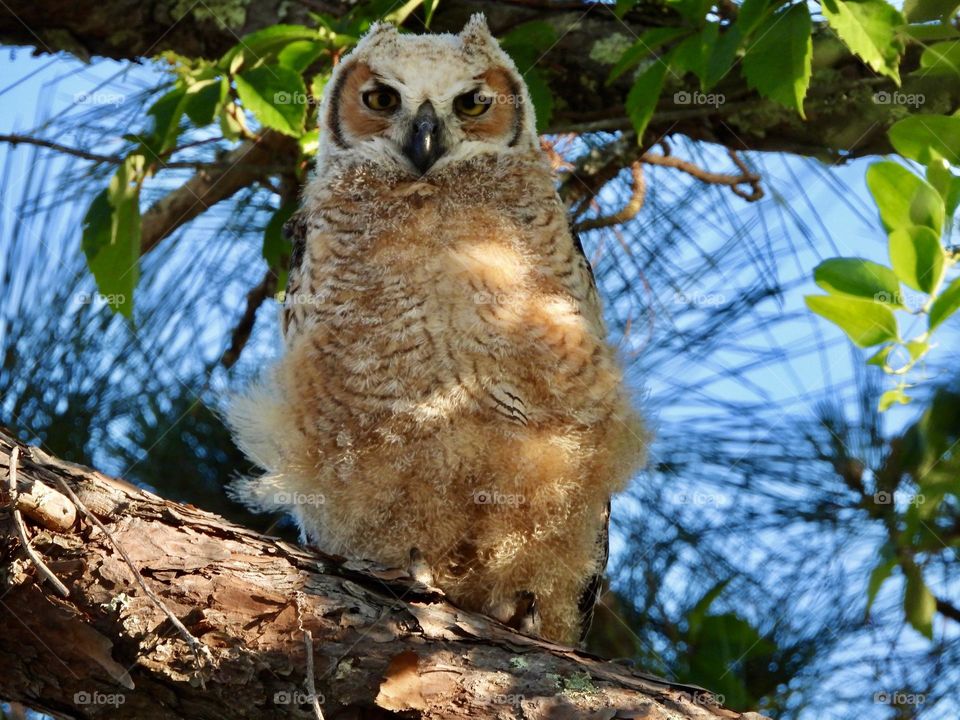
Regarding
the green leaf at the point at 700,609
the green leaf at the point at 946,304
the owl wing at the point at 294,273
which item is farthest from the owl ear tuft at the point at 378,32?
the green leaf at the point at 700,609

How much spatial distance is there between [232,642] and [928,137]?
5.79 feet

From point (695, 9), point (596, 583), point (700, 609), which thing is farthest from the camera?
point (700, 609)

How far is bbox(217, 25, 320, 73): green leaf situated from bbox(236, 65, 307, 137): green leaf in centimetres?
9

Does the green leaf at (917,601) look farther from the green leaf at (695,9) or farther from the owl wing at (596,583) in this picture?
the green leaf at (695,9)

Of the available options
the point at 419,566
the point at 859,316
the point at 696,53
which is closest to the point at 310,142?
the point at 696,53

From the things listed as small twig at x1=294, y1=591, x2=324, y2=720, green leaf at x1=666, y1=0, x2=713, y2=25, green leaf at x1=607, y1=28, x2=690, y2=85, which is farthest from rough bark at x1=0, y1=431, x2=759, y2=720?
green leaf at x1=666, y1=0, x2=713, y2=25

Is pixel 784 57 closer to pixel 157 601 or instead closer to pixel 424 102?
pixel 424 102

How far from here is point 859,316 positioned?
2.02 meters

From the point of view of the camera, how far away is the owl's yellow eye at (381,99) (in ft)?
11.7

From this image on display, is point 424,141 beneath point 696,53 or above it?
beneath

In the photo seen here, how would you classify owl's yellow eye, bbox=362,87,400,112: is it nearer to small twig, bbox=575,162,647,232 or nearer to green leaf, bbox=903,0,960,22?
small twig, bbox=575,162,647,232

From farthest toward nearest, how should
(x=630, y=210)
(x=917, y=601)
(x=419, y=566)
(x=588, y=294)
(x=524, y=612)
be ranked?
1. (x=630, y=210)
2. (x=917, y=601)
3. (x=588, y=294)
4. (x=524, y=612)
5. (x=419, y=566)

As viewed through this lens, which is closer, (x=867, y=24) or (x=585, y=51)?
(x=867, y=24)

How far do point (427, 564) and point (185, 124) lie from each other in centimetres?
203
